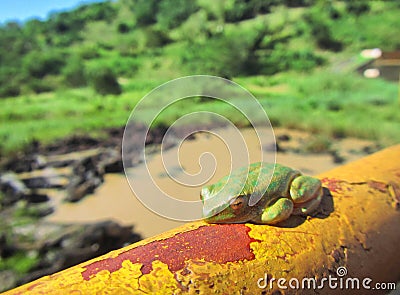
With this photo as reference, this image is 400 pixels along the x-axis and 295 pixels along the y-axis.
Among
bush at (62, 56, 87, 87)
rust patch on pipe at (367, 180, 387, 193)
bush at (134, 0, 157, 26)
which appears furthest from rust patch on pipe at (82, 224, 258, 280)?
bush at (134, 0, 157, 26)

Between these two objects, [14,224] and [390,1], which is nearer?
[14,224]

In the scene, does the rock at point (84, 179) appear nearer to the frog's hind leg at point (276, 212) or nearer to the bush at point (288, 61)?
the frog's hind leg at point (276, 212)

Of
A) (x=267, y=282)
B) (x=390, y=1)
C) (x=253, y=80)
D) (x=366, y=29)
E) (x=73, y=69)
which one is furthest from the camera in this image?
(x=390, y=1)

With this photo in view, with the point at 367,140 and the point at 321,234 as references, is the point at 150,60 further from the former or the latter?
the point at 321,234

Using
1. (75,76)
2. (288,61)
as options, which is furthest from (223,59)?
(75,76)

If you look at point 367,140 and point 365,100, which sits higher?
point 365,100

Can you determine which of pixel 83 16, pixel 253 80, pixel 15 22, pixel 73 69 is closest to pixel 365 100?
pixel 253 80
